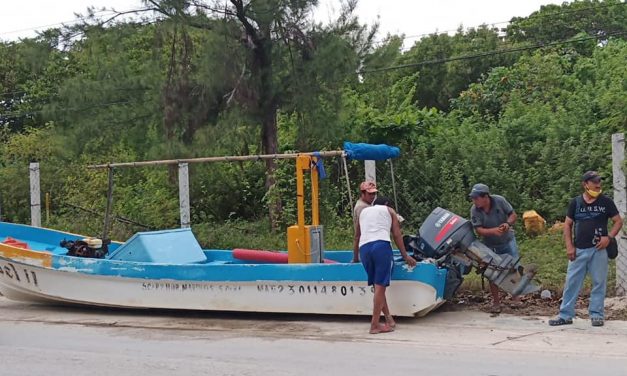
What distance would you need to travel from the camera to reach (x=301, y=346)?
754cm

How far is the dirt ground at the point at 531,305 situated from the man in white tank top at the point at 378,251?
1.51m

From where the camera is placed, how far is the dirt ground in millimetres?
8672

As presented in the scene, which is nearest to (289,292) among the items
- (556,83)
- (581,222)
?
(581,222)

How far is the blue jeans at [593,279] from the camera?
793 centimetres

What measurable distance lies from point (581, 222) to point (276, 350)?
11.5 feet

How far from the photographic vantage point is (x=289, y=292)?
8.84m

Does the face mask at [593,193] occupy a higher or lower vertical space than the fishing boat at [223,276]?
higher

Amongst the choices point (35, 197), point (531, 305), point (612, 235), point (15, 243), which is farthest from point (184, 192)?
point (612, 235)

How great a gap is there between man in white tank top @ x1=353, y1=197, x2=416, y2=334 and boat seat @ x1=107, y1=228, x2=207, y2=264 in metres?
3.08

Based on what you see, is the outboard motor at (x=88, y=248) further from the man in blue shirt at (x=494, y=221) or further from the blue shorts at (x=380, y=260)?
the man in blue shirt at (x=494, y=221)

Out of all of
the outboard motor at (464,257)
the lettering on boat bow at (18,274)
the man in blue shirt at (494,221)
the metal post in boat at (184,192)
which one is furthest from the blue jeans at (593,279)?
the lettering on boat bow at (18,274)

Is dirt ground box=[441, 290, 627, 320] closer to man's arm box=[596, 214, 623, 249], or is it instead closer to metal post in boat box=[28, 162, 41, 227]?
man's arm box=[596, 214, 623, 249]

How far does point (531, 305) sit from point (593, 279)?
133 cm

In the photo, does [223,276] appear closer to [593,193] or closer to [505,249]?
[505,249]
